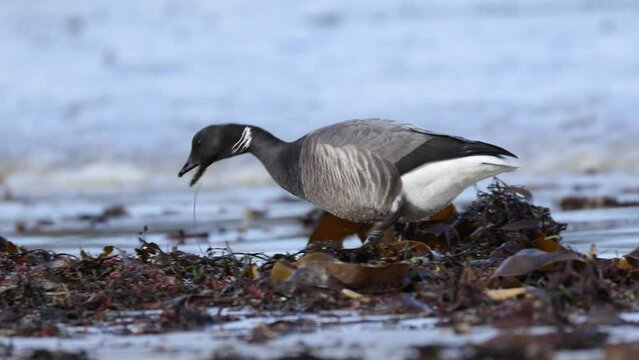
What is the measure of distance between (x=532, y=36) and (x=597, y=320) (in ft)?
52.3

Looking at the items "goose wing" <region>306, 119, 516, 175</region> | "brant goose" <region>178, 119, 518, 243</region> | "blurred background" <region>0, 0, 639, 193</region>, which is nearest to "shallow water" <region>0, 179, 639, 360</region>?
"brant goose" <region>178, 119, 518, 243</region>

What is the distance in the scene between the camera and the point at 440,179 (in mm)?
6656

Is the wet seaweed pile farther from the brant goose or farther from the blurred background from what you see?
the blurred background

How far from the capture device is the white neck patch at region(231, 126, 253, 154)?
717cm

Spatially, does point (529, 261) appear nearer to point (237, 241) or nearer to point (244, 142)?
point (244, 142)

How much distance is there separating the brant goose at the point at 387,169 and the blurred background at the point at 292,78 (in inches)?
220

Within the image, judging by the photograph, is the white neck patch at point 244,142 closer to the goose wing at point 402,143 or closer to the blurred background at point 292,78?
the goose wing at point 402,143

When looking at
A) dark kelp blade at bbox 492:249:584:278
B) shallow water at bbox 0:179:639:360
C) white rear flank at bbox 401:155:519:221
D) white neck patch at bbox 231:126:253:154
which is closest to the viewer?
shallow water at bbox 0:179:639:360

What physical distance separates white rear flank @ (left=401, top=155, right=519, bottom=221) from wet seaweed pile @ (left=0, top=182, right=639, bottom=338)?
0.52 meters

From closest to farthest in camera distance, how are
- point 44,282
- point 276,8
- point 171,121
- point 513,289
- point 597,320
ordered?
1. point 597,320
2. point 513,289
3. point 44,282
4. point 171,121
5. point 276,8

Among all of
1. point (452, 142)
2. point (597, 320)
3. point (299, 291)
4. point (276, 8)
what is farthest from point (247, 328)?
point (276, 8)

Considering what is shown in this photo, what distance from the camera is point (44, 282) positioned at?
5.23 m

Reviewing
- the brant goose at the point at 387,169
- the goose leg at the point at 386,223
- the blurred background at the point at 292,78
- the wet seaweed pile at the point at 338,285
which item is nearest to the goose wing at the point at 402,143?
the brant goose at the point at 387,169

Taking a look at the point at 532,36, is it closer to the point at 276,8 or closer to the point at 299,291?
the point at 276,8
